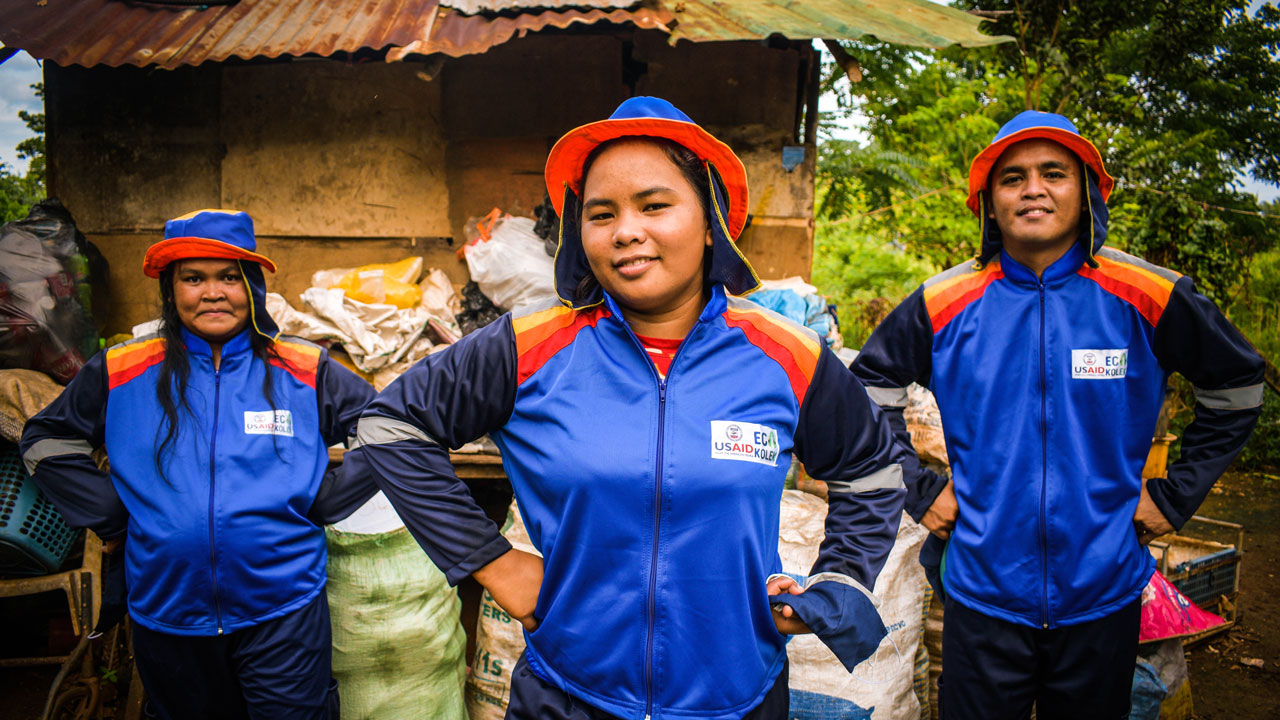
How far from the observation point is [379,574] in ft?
10.5

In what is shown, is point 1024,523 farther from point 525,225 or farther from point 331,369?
point 525,225

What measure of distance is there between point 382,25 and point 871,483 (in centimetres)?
397

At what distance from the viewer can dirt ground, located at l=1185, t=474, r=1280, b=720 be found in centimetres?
382

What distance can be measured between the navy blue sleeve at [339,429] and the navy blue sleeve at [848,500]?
1652mm

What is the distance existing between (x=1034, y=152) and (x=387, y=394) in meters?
2.09

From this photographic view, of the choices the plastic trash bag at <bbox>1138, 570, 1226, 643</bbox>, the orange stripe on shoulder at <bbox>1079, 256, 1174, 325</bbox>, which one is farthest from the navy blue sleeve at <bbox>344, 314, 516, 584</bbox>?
the plastic trash bag at <bbox>1138, 570, 1226, 643</bbox>

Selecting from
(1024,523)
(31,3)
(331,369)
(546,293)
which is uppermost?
(31,3)

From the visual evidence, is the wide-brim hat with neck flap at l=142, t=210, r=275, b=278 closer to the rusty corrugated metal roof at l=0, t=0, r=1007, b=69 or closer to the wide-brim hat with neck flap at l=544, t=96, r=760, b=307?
the wide-brim hat with neck flap at l=544, t=96, r=760, b=307

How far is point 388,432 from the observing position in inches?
64.7

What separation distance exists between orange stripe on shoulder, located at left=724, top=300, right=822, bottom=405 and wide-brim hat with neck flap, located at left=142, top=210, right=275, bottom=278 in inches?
71.8

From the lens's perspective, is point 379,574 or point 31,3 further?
point 31,3

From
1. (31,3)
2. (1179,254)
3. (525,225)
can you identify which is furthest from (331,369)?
(1179,254)

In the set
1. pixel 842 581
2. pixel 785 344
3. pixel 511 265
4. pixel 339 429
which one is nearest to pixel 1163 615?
pixel 842 581

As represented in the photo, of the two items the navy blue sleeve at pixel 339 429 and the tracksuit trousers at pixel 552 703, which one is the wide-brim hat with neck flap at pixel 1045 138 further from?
the navy blue sleeve at pixel 339 429
